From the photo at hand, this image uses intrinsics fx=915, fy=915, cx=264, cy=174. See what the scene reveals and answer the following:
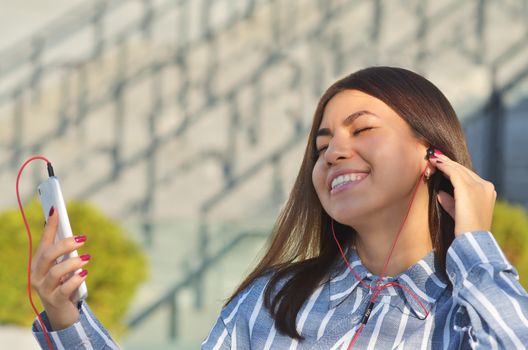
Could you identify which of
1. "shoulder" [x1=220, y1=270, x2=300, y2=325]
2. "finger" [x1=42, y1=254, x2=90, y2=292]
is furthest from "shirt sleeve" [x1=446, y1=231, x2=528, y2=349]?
"finger" [x1=42, y1=254, x2=90, y2=292]

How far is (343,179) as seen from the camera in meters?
1.55

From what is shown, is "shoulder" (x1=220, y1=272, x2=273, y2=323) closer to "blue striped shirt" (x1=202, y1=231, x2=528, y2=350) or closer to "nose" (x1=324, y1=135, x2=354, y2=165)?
"blue striped shirt" (x1=202, y1=231, x2=528, y2=350)

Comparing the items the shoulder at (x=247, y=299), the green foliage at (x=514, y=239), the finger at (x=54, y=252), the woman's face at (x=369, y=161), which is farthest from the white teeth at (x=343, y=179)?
the green foliage at (x=514, y=239)

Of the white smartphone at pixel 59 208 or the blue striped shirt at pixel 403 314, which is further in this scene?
the white smartphone at pixel 59 208

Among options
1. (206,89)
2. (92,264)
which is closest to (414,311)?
(92,264)

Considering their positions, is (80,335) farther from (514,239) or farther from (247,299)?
(514,239)

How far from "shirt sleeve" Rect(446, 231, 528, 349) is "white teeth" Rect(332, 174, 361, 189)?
207 mm

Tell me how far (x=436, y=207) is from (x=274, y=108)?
9.02m

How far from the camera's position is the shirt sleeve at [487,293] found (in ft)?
4.31

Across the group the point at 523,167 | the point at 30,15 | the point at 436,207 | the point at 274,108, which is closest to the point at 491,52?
the point at 523,167

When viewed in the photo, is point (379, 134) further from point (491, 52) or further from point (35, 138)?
point (491, 52)

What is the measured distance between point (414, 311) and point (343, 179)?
0.25m

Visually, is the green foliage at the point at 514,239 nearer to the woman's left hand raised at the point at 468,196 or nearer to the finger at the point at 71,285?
the woman's left hand raised at the point at 468,196

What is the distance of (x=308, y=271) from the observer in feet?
5.43
